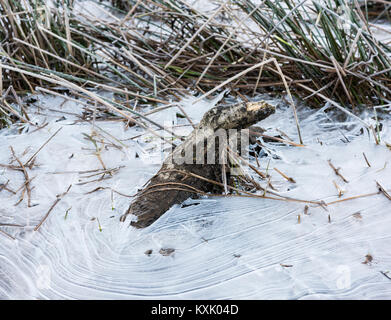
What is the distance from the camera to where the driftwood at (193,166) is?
902mm

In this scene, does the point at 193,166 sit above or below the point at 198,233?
above

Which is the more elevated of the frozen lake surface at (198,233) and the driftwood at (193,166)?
the driftwood at (193,166)

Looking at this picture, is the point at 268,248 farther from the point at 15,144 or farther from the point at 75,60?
the point at 75,60

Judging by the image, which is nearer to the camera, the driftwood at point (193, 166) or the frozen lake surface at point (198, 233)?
the frozen lake surface at point (198, 233)

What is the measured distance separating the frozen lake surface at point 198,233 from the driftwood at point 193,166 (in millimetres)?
35

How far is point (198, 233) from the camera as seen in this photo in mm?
857

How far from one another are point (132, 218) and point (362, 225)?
0.50 m

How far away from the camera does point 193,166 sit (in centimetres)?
93

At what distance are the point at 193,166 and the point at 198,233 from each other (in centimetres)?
16

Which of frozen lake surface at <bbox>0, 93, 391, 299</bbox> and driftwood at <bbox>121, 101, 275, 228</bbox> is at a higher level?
driftwood at <bbox>121, 101, 275, 228</bbox>

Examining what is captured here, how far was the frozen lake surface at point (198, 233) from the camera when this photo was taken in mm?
733

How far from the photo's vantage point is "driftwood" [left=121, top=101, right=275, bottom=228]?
2.96 ft

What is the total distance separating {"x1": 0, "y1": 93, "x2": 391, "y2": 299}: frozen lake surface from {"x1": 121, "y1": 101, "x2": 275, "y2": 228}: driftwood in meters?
0.03
